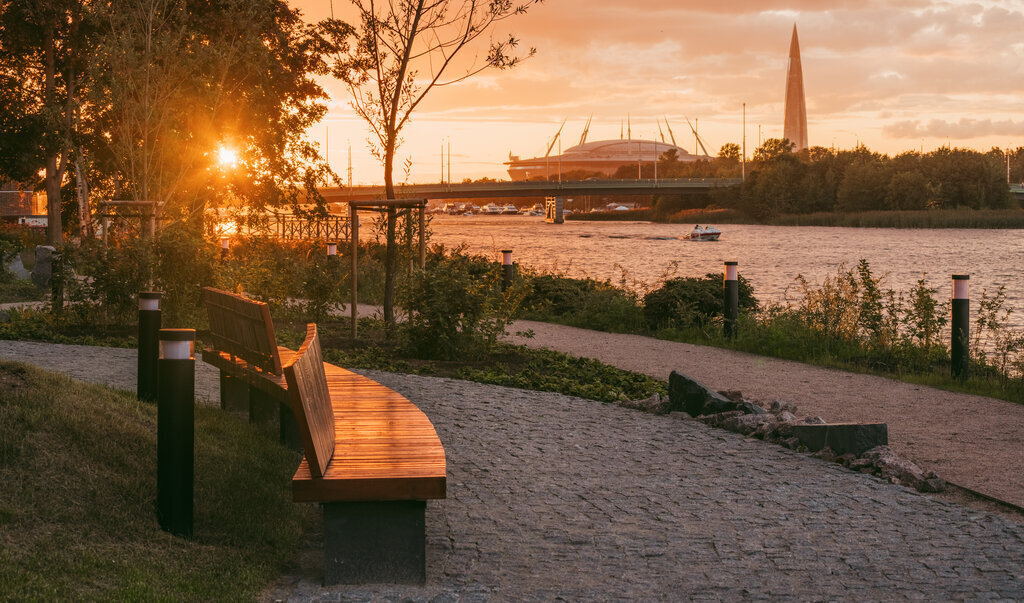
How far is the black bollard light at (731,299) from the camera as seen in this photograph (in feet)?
44.9

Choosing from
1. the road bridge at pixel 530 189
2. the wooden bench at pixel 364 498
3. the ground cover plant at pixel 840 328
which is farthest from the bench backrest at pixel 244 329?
the road bridge at pixel 530 189

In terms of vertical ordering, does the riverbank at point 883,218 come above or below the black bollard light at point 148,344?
above

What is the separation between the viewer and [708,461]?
262 inches

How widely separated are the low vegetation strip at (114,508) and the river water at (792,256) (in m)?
15.6

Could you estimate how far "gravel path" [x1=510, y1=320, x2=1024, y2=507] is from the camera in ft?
22.1

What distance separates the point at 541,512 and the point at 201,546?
5.72 feet

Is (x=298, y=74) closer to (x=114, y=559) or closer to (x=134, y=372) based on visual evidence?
(x=134, y=372)

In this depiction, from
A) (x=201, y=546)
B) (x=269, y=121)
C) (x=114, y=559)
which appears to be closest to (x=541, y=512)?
(x=201, y=546)

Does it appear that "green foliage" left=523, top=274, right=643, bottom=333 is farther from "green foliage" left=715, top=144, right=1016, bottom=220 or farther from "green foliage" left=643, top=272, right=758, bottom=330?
"green foliage" left=715, top=144, right=1016, bottom=220

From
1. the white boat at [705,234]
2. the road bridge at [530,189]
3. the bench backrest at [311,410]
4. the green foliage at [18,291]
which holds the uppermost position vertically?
the road bridge at [530,189]

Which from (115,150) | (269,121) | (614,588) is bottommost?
(614,588)

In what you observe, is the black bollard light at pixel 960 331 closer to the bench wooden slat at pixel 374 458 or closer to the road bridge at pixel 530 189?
the bench wooden slat at pixel 374 458

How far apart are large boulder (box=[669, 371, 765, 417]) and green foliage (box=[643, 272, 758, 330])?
6468 millimetres

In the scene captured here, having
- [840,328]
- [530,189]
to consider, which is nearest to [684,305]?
[840,328]
